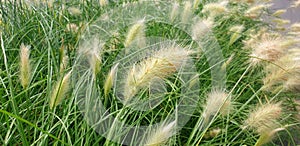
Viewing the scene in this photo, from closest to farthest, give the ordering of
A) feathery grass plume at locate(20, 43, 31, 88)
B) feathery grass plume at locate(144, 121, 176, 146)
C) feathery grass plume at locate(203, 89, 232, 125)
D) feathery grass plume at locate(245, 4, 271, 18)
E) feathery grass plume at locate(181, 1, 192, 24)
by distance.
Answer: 1. feathery grass plume at locate(144, 121, 176, 146)
2. feathery grass plume at locate(20, 43, 31, 88)
3. feathery grass plume at locate(203, 89, 232, 125)
4. feathery grass plume at locate(181, 1, 192, 24)
5. feathery grass plume at locate(245, 4, 271, 18)

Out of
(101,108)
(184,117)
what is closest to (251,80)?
(184,117)

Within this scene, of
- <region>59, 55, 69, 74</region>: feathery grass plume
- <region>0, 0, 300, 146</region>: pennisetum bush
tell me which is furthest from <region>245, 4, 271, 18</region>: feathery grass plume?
<region>59, 55, 69, 74</region>: feathery grass plume

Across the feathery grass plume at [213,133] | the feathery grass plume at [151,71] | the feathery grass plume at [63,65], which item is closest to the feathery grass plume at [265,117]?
the feathery grass plume at [213,133]

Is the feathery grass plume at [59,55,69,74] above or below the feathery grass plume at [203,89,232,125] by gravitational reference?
above

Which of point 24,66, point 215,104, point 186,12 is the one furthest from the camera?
point 186,12

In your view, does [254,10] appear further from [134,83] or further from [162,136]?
[162,136]

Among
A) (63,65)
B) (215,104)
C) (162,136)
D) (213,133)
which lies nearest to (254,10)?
(213,133)

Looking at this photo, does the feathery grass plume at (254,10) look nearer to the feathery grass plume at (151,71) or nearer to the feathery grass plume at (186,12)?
the feathery grass plume at (186,12)

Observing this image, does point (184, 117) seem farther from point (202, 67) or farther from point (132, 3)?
point (132, 3)

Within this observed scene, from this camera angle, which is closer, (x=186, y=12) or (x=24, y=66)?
(x=24, y=66)

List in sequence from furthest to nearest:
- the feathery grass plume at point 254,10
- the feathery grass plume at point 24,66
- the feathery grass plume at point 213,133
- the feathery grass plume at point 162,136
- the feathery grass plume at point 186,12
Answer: the feathery grass plume at point 254,10 → the feathery grass plume at point 186,12 → the feathery grass plume at point 213,133 → the feathery grass plume at point 24,66 → the feathery grass plume at point 162,136

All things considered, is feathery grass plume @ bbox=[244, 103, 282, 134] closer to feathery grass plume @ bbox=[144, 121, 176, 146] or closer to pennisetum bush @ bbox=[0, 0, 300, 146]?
pennisetum bush @ bbox=[0, 0, 300, 146]
